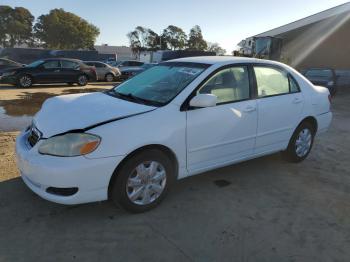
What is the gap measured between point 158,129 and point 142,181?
1.84ft

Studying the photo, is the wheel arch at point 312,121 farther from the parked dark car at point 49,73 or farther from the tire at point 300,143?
the parked dark car at point 49,73

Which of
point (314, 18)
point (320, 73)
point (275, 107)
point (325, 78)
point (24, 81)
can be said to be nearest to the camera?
point (275, 107)

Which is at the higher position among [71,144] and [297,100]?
[297,100]

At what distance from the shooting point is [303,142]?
5527 millimetres

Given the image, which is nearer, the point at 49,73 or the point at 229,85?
the point at 229,85

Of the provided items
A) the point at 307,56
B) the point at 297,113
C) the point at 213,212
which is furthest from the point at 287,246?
the point at 307,56

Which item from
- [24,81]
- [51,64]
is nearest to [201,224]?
[24,81]

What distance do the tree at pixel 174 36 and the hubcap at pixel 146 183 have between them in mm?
80604

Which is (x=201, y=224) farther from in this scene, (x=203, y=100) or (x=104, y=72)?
(x=104, y=72)

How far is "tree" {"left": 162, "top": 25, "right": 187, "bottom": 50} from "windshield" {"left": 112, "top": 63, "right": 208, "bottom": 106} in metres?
79.4

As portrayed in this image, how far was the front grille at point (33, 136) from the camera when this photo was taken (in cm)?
361

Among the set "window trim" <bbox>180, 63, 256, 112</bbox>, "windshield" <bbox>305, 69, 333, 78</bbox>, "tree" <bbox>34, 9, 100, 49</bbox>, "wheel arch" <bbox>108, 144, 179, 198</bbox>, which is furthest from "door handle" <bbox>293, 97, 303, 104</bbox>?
"tree" <bbox>34, 9, 100, 49</bbox>

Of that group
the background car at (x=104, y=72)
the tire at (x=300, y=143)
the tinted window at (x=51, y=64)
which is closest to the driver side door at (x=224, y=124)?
the tire at (x=300, y=143)

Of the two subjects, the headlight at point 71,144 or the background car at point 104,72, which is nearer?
the headlight at point 71,144
